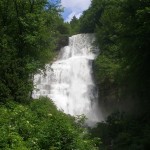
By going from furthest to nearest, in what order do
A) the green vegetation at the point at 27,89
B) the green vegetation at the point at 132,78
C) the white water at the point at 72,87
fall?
the white water at the point at 72,87 < the green vegetation at the point at 132,78 < the green vegetation at the point at 27,89

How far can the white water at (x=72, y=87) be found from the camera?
113 ft

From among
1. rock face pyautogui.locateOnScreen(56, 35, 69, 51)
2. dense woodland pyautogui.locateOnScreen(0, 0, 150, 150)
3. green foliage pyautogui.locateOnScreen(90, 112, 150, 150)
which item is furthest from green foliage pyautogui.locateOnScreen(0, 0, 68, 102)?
rock face pyautogui.locateOnScreen(56, 35, 69, 51)

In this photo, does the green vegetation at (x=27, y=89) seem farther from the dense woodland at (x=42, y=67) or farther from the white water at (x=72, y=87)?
the white water at (x=72, y=87)

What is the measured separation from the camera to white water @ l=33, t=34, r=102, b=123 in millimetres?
34531

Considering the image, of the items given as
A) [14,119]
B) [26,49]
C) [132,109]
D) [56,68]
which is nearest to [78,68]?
[56,68]

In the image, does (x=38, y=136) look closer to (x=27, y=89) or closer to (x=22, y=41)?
(x=27, y=89)

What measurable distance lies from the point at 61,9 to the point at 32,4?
2.41 meters

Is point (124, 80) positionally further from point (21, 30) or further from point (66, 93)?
point (66, 93)

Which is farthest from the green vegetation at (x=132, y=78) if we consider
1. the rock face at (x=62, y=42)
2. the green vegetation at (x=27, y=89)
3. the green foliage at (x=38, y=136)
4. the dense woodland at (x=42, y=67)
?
the rock face at (x=62, y=42)

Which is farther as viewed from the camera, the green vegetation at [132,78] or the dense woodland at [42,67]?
the green vegetation at [132,78]

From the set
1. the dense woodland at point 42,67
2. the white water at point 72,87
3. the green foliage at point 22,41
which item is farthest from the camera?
the white water at point 72,87

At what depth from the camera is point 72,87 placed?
1452 inches

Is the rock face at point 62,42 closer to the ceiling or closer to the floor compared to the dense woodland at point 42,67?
closer to the ceiling

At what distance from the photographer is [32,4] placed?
2050cm
